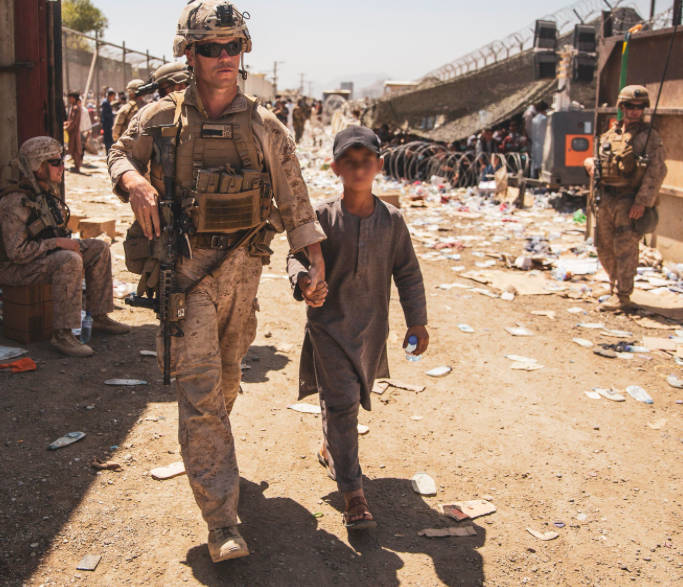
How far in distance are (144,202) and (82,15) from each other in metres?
73.2

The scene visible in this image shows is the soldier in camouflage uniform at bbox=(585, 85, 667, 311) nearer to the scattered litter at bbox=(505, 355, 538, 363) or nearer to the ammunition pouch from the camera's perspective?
the scattered litter at bbox=(505, 355, 538, 363)

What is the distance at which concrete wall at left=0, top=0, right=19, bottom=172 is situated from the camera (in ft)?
17.5

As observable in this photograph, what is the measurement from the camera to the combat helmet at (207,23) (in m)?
2.66

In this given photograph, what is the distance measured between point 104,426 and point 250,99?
6.86ft

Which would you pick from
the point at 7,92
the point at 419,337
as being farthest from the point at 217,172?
the point at 7,92

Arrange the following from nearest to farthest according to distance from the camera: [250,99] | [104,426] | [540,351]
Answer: [250,99] < [104,426] < [540,351]

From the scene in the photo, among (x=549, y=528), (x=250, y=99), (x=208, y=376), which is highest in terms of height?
(x=250, y=99)

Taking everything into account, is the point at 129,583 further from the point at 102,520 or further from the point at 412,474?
the point at 412,474

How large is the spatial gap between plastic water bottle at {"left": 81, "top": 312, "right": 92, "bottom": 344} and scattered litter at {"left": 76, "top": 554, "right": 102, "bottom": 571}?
9.06ft

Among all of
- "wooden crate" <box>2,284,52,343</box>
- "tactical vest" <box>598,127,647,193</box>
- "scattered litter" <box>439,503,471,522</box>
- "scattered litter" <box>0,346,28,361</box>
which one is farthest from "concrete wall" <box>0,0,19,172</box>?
"tactical vest" <box>598,127,647,193</box>

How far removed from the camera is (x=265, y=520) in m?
3.10

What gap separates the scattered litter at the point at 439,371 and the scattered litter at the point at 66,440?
2403mm

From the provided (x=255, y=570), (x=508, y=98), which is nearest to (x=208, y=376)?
(x=255, y=570)

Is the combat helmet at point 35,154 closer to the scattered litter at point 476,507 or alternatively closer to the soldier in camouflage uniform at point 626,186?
the scattered litter at point 476,507
